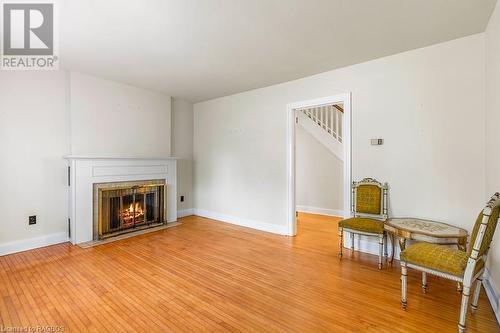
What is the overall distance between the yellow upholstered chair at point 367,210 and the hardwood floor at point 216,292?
417 mm

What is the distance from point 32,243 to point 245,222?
3.29m

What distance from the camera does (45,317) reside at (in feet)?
6.31

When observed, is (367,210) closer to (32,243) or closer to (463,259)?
(463,259)

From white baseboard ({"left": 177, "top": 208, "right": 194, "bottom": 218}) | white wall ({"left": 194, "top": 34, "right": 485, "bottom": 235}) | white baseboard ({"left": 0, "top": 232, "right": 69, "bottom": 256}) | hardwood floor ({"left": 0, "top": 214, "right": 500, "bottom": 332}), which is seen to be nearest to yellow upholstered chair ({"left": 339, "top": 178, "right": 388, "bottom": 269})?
white wall ({"left": 194, "top": 34, "right": 485, "bottom": 235})

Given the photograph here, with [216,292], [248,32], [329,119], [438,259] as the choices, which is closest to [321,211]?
[329,119]

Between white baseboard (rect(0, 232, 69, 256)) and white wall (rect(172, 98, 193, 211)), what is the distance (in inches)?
85.3

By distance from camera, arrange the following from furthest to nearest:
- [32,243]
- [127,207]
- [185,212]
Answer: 1. [185,212]
2. [127,207]
3. [32,243]

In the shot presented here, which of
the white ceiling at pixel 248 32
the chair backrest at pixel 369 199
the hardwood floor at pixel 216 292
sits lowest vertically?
the hardwood floor at pixel 216 292

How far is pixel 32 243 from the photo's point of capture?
11.2 ft

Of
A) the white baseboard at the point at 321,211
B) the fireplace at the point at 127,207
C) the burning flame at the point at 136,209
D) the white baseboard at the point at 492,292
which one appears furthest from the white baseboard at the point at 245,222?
the white baseboard at the point at 492,292

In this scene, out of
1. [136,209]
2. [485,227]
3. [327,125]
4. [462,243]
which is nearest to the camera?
[485,227]

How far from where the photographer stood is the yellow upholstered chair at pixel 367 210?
2877mm

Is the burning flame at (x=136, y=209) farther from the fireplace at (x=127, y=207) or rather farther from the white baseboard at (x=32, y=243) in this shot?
the white baseboard at (x=32, y=243)

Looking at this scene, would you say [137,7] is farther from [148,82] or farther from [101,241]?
[101,241]
